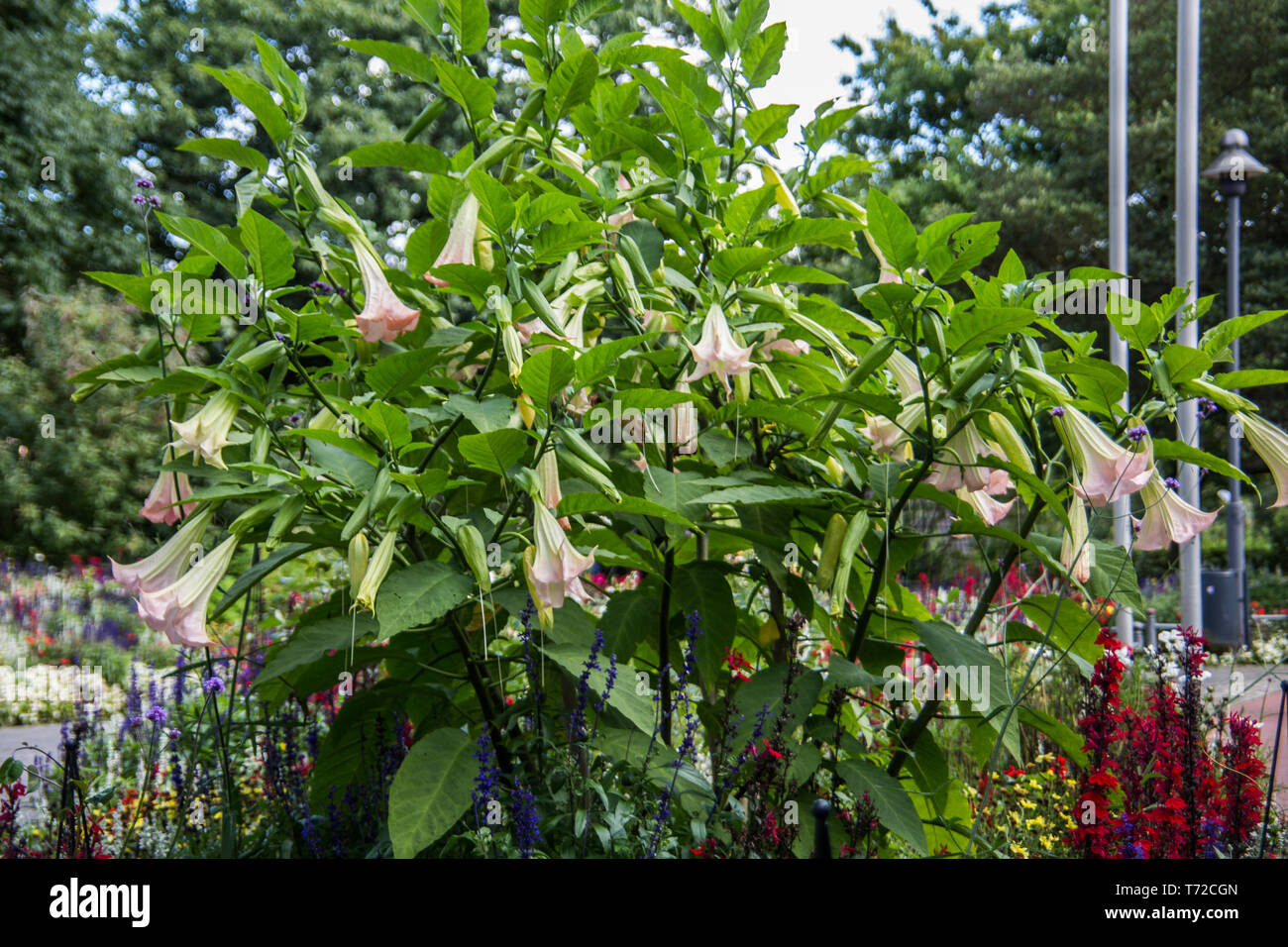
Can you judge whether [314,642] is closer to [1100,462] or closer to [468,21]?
[468,21]

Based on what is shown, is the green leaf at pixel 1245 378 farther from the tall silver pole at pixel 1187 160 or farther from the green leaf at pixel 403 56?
the tall silver pole at pixel 1187 160

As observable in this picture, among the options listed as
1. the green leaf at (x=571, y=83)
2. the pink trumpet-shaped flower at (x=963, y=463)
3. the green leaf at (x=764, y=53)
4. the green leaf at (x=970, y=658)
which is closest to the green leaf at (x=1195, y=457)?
the pink trumpet-shaped flower at (x=963, y=463)

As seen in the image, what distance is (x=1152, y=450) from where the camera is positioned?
167 centimetres

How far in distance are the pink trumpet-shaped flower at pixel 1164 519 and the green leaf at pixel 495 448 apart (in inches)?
42.7

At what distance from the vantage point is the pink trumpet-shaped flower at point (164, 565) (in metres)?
1.59

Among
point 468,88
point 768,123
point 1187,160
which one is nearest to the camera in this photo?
point 468,88

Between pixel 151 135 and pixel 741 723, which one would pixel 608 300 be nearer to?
pixel 741 723

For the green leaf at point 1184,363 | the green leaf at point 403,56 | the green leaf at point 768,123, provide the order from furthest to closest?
the green leaf at point 768,123 < the green leaf at point 403,56 < the green leaf at point 1184,363

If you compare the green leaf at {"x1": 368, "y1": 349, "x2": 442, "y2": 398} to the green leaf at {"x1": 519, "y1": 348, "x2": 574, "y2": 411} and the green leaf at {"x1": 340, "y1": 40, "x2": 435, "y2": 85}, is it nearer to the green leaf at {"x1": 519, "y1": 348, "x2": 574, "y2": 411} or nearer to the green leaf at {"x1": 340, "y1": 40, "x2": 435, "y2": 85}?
the green leaf at {"x1": 519, "y1": 348, "x2": 574, "y2": 411}

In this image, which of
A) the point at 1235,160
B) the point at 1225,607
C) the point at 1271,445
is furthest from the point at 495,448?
the point at 1235,160

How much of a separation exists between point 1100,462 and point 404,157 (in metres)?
1.34

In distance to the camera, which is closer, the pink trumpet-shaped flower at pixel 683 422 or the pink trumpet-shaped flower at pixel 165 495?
the pink trumpet-shaped flower at pixel 165 495

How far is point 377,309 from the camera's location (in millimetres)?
1655
